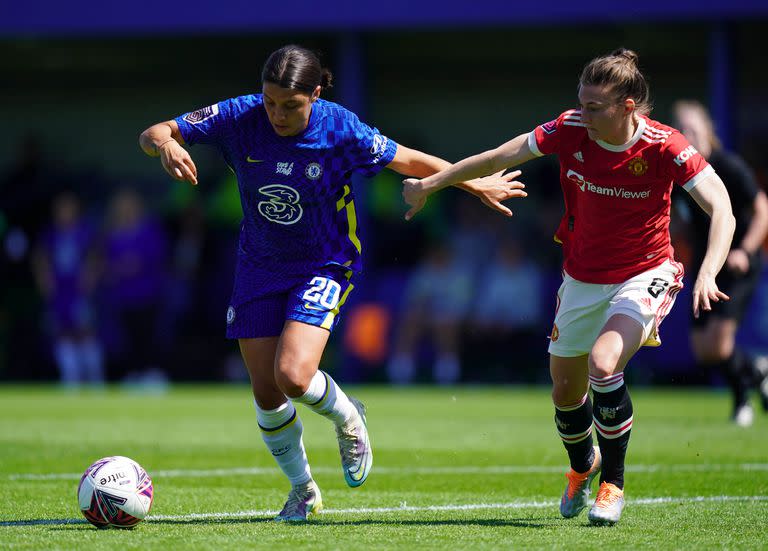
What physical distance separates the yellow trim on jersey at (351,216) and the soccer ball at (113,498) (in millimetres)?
1597

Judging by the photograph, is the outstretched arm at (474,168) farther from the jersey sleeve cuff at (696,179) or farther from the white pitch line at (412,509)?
the white pitch line at (412,509)

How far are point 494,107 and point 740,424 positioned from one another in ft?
40.0

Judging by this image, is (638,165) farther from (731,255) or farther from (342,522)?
(731,255)

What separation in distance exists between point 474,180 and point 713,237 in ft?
4.00

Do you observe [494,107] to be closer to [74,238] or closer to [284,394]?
[74,238]

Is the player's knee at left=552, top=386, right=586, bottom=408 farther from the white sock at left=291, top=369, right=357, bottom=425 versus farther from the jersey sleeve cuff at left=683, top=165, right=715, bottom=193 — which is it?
the jersey sleeve cuff at left=683, top=165, right=715, bottom=193

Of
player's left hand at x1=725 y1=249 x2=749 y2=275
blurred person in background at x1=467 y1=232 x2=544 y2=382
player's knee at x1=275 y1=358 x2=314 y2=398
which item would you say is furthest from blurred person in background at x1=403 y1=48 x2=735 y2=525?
blurred person in background at x1=467 y1=232 x2=544 y2=382

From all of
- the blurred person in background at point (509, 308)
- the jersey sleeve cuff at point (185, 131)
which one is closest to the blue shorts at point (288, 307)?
the jersey sleeve cuff at point (185, 131)

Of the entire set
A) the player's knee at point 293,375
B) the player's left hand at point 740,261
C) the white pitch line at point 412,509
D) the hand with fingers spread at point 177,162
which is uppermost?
the hand with fingers spread at point 177,162

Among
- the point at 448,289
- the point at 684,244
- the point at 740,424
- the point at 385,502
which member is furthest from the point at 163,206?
the point at 385,502

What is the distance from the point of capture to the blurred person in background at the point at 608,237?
579 cm

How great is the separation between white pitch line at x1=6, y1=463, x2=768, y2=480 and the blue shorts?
6.37 ft

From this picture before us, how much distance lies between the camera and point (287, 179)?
20.0 ft

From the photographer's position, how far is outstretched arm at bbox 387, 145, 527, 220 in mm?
6285
